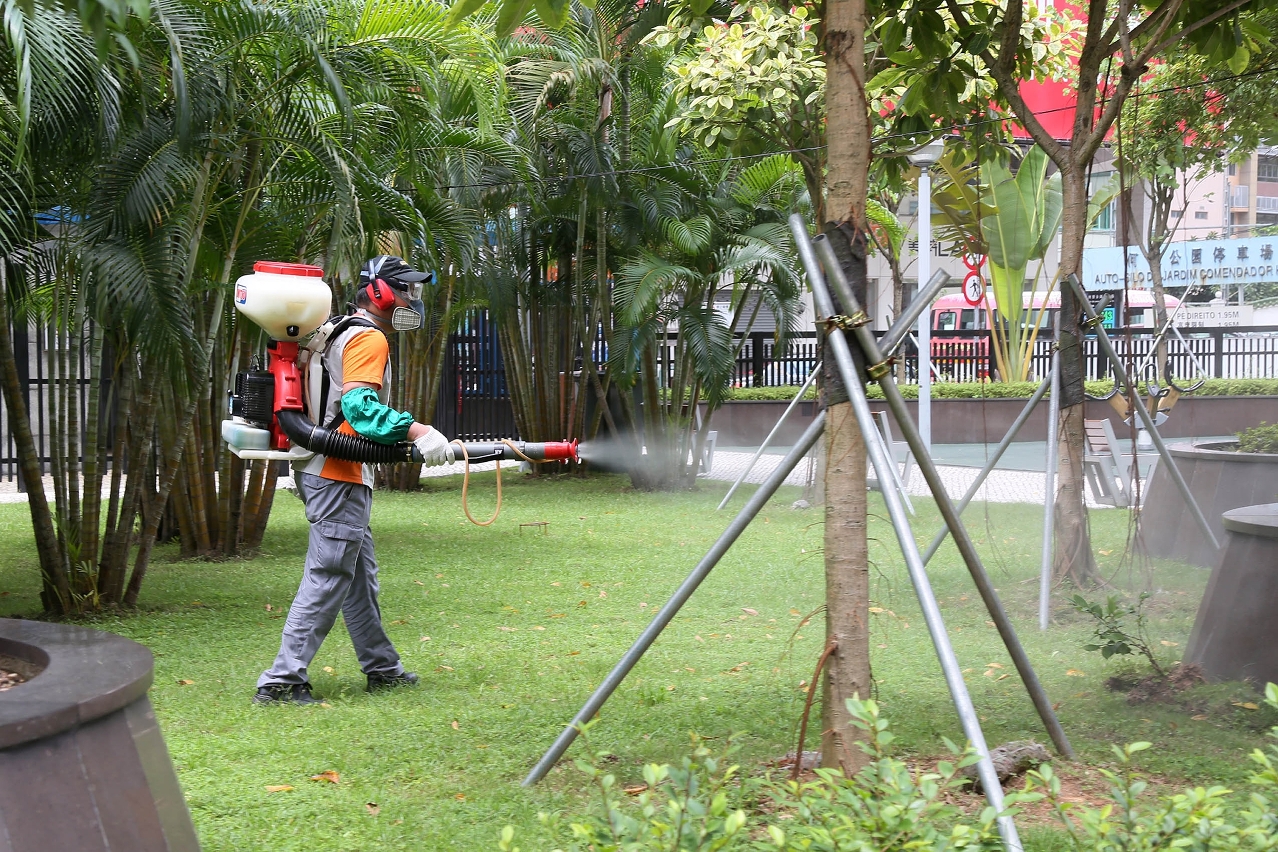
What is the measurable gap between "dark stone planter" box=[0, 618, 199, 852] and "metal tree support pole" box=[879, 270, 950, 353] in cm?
220

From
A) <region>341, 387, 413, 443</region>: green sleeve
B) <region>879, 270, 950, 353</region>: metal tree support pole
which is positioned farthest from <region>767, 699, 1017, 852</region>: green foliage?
<region>341, 387, 413, 443</region>: green sleeve

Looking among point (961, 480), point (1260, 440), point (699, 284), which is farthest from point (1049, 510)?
point (961, 480)

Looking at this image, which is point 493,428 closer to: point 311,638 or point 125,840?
point 311,638

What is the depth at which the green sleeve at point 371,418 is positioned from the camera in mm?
4949

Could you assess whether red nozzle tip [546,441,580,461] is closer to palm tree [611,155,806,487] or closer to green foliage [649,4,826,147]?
green foliage [649,4,826,147]

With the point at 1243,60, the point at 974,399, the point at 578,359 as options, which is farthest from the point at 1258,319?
the point at 1243,60

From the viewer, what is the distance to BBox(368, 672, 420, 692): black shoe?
5.32 meters

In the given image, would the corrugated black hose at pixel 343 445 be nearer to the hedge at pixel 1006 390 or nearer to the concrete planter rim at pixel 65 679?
the concrete planter rim at pixel 65 679

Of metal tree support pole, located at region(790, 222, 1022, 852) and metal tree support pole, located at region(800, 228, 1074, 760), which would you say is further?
metal tree support pole, located at region(800, 228, 1074, 760)

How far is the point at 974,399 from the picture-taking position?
2141 cm

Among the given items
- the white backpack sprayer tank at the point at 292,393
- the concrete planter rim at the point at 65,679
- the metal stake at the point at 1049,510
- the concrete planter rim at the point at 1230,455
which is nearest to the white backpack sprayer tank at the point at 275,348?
the white backpack sprayer tank at the point at 292,393

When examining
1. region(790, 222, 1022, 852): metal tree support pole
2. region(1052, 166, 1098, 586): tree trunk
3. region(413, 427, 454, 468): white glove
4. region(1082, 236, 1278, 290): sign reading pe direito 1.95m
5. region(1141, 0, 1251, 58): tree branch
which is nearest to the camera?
region(790, 222, 1022, 852): metal tree support pole

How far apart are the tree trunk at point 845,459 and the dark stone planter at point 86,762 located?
1.83 metres

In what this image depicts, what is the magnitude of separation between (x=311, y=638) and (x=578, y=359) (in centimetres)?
1185
